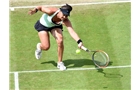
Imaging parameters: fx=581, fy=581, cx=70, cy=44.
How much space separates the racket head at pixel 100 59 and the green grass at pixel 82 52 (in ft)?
1.68

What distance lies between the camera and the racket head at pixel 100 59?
61.7 feet

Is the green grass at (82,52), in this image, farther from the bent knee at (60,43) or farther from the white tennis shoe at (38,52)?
the bent knee at (60,43)

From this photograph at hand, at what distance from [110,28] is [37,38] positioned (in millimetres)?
2764

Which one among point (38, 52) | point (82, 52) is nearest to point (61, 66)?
point (38, 52)

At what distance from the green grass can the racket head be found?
1.68 ft

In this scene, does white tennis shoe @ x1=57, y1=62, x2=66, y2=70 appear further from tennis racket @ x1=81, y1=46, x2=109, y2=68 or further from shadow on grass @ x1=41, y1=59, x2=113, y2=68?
tennis racket @ x1=81, y1=46, x2=109, y2=68

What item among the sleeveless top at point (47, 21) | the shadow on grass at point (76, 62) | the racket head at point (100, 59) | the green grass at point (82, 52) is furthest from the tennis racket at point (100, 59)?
the sleeveless top at point (47, 21)

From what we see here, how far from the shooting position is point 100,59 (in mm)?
18844

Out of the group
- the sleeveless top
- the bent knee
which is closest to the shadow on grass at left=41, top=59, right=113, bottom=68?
the bent knee

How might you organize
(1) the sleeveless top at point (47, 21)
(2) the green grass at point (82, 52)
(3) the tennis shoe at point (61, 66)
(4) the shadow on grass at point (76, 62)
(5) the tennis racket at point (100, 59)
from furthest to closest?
1. (4) the shadow on grass at point (76, 62)
2. (3) the tennis shoe at point (61, 66)
3. (1) the sleeveless top at point (47, 21)
4. (2) the green grass at point (82, 52)
5. (5) the tennis racket at point (100, 59)

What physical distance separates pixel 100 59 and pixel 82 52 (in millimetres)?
1830

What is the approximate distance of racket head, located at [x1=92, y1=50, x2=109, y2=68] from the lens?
1881cm

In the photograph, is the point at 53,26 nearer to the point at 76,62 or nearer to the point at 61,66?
the point at 61,66
